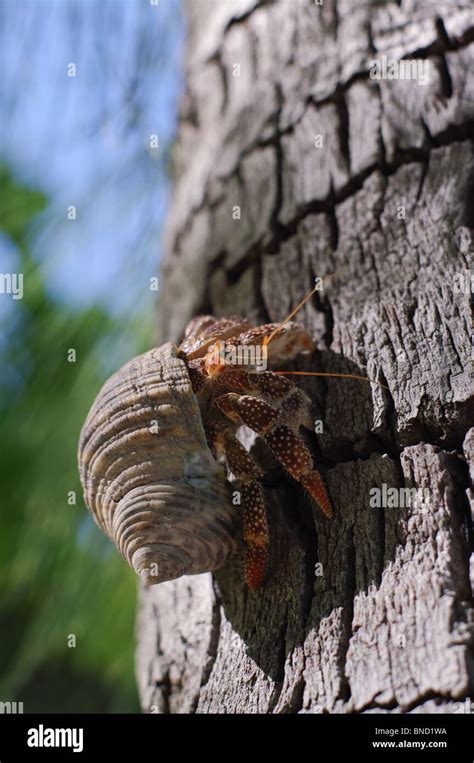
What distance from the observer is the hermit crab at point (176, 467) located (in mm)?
1510

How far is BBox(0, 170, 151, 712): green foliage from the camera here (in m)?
2.70

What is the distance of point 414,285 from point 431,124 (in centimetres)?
52

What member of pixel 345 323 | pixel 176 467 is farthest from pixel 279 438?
pixel 345 323

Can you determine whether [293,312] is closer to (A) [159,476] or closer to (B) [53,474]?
(A) [159,476]

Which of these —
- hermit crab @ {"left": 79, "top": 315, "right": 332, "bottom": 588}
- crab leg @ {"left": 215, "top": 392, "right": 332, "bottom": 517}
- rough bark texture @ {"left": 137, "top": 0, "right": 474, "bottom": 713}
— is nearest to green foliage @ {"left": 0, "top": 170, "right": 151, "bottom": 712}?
rough bark texture @ {"left": 137, "top": 0, "right": 474, "bottom": 713}

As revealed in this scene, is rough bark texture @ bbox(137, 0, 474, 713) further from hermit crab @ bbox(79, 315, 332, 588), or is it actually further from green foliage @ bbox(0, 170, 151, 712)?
green foliage @ bbox(0, 170, 151, 712)

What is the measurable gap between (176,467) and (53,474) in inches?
55.3

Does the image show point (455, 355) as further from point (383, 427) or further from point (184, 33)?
point (184, 33)

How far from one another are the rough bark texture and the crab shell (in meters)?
0.17

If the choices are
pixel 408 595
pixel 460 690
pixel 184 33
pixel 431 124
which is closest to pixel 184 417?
pixel 408 595

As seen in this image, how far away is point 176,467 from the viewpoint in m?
1.52
